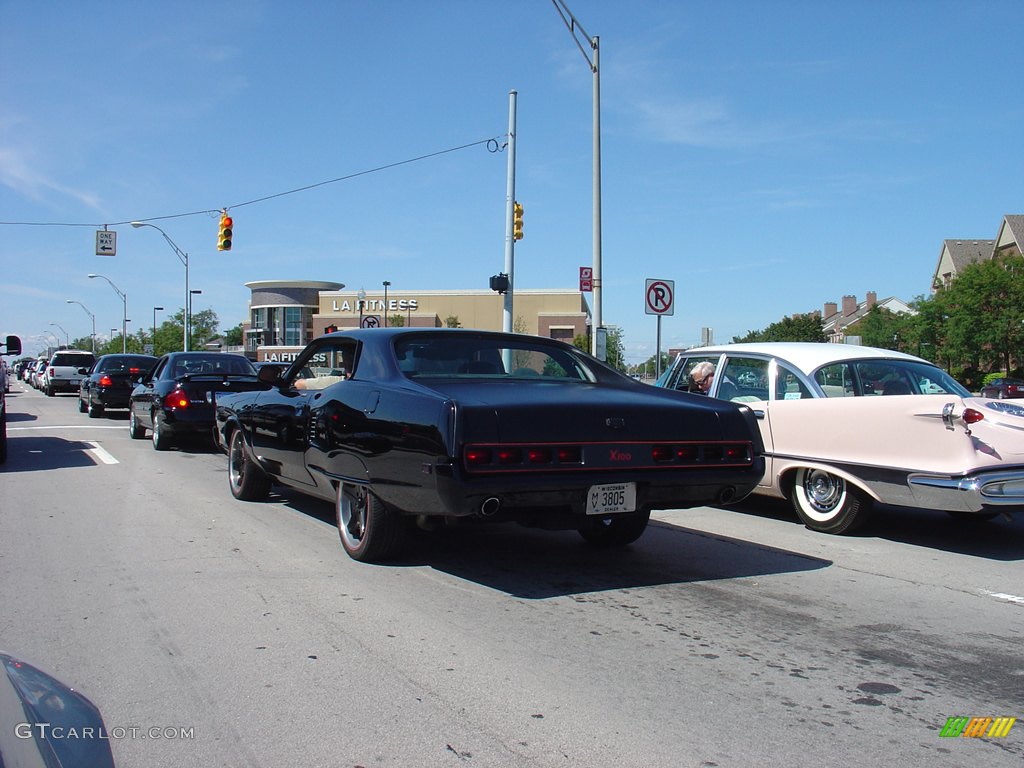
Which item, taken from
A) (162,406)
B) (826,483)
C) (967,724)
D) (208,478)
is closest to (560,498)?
(967,724)

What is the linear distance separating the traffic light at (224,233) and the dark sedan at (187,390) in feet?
33.6

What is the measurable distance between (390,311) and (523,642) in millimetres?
89580

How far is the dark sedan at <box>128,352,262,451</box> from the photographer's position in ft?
44.1

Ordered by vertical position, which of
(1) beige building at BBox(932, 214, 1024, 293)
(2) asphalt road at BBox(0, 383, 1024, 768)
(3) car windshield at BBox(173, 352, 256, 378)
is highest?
(1) beige building at BBox(932, 214, 1024, 293)

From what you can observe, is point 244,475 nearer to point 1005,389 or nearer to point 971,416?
point 971,416

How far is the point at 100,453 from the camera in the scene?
523 inches

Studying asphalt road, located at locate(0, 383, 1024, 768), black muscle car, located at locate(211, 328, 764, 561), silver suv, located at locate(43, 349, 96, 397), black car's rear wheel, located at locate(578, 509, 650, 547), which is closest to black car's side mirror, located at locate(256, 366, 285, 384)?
black muscle car, located at locate(211, 328, 764, 561)

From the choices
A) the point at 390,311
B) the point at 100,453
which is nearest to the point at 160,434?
the point at 100,453

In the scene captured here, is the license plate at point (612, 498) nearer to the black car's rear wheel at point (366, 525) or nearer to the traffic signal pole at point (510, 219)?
the black car's rear wheel at point (366, 525)

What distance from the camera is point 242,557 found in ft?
20.3

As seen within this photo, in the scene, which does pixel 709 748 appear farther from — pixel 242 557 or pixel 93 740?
pixel 242 557

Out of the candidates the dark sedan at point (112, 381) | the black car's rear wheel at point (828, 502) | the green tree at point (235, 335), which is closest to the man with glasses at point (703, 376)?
the black car's rear wheel at point (828, 502)

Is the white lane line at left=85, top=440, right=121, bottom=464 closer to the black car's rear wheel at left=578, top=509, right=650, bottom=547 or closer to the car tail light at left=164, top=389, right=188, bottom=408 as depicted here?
the car tail light at left=164, top=389, right=188, bottom=408

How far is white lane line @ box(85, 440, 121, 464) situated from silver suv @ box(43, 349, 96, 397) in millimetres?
21997
